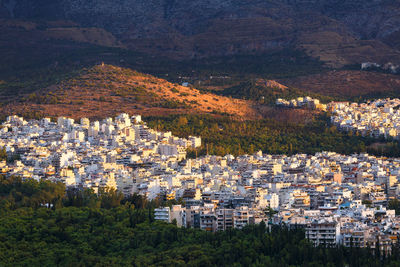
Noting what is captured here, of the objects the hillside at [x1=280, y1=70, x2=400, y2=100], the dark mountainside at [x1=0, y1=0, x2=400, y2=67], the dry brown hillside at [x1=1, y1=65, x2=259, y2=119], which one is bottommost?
the dry brown hillside at [x1=1, y1=65, x2=259, y2=119]

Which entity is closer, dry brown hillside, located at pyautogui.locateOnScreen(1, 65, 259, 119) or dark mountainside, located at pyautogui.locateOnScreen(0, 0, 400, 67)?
dry brown hillside, located at pyautogui.locateOnScreen(1, 65, 259, 119)

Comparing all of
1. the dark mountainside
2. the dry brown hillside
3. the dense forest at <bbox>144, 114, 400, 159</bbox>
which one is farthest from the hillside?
the dense forest at <bbox>144, 114, 400, 159</bbox>

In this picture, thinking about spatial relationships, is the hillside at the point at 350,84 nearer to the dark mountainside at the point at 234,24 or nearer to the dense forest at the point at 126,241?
the dark mountainside at the point at 234,24

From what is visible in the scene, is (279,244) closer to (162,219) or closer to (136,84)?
(162,219)

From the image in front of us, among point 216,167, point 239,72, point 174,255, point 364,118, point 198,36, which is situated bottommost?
point 174,255

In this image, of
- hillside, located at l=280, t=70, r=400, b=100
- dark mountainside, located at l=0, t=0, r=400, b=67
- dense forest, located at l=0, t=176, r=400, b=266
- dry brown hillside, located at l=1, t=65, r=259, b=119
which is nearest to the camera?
dense forest, located at l=0, t=176, r=400, b=266

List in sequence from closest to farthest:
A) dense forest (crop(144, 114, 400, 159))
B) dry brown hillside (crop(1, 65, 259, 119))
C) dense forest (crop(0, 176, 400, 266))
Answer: dense forest (crop(0, 176, 400, 266))
dense forest (crop(144, 114, 400, 159))
dry brown hillside (crop(1, 65, 259, 119))

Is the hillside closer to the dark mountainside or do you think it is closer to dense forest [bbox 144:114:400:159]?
the dark mountainside

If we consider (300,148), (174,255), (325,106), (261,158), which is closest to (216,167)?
(261,158)
